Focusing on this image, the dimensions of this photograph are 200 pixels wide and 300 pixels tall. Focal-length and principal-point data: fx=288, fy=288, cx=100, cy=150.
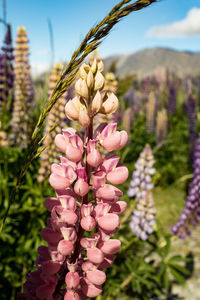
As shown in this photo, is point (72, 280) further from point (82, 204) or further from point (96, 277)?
point (82, 204)

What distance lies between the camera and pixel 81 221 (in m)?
0.83

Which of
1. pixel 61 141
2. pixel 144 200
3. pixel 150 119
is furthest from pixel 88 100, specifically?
pixel 150 119

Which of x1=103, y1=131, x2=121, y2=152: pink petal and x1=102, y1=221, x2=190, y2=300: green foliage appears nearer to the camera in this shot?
x1=103, y1=131, x2=121, y2=152: pink petal

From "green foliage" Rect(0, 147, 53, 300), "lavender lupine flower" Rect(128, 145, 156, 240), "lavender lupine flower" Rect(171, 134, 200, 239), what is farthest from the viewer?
"lavender lupine flower" Rect(171, 134, 200, 239)

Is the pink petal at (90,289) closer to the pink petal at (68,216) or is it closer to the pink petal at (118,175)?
the pink petal at (68,216)

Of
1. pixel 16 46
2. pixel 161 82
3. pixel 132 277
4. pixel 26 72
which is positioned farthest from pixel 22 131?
pixel 161 82

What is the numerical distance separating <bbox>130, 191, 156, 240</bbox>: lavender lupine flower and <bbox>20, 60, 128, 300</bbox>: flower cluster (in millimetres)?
1293

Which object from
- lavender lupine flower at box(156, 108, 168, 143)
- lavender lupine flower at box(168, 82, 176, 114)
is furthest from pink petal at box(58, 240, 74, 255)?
lavender lupine flower at box(168, 82, 176, 114)

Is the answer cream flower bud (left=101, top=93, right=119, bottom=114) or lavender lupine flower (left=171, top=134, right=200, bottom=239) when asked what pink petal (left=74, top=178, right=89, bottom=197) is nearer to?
cream flower bud (left=101, top=93, right=119, bottom=114)

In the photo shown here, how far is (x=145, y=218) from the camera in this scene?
2.22 metres

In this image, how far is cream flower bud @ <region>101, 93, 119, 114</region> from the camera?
2.68 ft

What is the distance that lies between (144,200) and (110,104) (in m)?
1.49

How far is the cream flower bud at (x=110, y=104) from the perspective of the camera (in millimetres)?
817

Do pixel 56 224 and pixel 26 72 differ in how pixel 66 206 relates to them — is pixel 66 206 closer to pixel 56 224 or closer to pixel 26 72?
pixel 56 224
